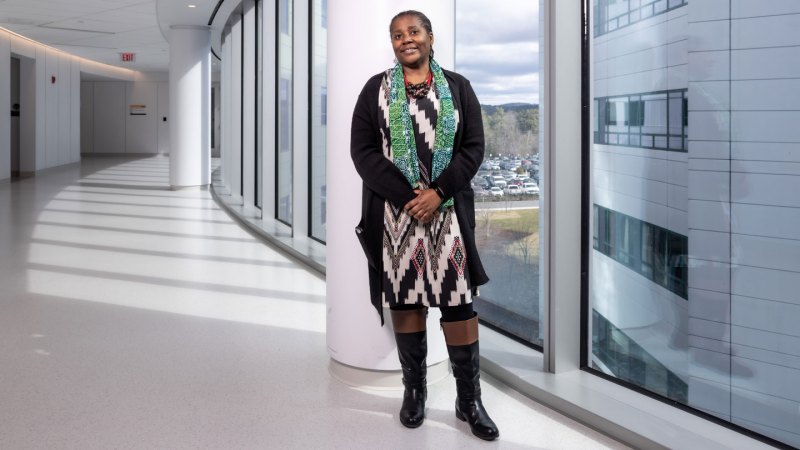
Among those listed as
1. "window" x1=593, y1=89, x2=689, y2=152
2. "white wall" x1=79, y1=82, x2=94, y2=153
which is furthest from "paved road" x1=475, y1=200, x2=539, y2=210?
"white wall" x1=79, y1=82, x2=94, y2=153


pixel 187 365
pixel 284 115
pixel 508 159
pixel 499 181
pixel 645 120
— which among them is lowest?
pixel 187 365

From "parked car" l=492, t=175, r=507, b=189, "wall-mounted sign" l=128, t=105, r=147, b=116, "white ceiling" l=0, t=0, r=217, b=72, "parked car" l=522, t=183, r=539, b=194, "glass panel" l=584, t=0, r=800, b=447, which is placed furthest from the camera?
"wall-mounted sign" l=128, t=105, r=147, b=116

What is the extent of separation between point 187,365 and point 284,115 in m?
6.48

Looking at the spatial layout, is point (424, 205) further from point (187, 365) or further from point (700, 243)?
point (187, 365)

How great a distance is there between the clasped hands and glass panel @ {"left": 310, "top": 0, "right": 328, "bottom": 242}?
193 inches

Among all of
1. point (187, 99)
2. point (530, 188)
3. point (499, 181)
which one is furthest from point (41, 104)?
point (530, 188)

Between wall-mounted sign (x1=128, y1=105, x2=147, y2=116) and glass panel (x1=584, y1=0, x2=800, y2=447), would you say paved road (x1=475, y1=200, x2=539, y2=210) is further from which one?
wall-mounted sign (x1=128, y1=105, x2=147, y2=116)

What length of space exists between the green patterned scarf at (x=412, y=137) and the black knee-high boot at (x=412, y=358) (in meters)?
0.53

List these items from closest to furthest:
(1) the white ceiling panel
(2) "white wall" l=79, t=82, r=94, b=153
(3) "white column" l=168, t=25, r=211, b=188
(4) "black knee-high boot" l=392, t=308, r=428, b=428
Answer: (4) "black knee-high boot" l=392, t=308, r=428, b=428 < (1) the white ceiling panel < (3) "white column" l=168, t=25, r=211, b=188 < (2) "white wall" l=79, t=82, r=94, b=153

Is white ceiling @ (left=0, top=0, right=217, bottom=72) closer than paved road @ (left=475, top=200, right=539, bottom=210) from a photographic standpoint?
No

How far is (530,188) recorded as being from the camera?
4.02m

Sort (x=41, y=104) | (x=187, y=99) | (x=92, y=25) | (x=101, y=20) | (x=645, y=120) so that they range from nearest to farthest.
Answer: (x=645, y=120) → (x=101, y=20) → (x=92, y=25) → (x=187, y=99) → (x=41, y=104)

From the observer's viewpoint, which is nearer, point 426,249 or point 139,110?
point 426,249

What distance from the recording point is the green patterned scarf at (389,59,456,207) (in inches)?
116
